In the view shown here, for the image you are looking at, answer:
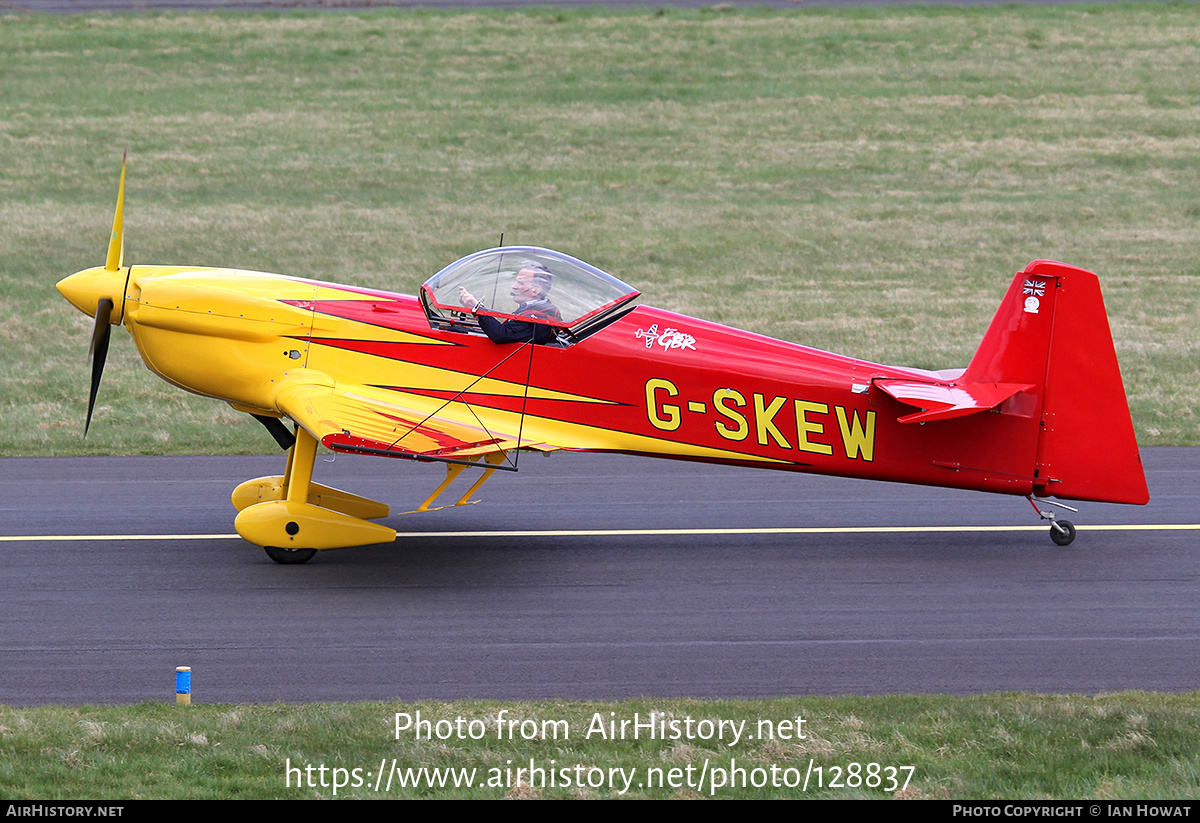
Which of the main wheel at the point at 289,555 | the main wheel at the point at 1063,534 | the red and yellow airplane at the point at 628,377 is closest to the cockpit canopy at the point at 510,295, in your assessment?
the red and yellow airplane at the point at 628,377

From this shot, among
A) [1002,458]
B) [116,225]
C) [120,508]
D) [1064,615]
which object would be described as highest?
[116,225]

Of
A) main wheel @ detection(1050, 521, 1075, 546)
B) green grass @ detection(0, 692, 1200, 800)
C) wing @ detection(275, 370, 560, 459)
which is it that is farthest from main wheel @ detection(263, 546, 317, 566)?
main wheel @ detection(1050, 521, 1075, 546)

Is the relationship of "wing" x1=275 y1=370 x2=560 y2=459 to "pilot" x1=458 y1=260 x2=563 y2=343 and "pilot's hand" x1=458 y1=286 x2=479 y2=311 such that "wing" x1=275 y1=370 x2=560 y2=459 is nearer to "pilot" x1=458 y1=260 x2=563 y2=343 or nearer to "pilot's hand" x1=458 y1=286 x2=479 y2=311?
"pilot" x1=458 y1=260 x2=563 y2=343

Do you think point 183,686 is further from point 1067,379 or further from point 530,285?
point 1067,379

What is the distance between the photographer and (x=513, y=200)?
30.1 meters

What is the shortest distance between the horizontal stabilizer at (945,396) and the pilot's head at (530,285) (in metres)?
2.93

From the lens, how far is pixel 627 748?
303 inches

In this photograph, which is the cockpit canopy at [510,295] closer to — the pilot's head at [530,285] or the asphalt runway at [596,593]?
the pilot's head at [530,285]

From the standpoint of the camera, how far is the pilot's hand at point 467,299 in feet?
37.0

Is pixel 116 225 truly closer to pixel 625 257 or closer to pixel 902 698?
pixel 902 698

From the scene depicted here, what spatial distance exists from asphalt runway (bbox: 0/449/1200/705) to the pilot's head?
228 centimetres

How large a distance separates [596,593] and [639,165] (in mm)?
23455
